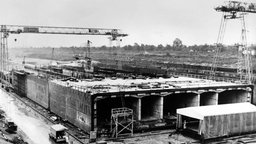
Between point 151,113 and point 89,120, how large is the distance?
1138 cm

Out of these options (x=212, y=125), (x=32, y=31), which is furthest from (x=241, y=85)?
(x=32, y=31)

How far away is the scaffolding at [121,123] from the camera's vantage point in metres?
36.7

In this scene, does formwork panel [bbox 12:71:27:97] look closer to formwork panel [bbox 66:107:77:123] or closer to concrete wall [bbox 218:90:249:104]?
formwork panel [bbox 66:107:77:123]

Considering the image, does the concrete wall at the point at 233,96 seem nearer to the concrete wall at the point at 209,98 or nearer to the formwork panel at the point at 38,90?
the concrete wall at the point at 209,98

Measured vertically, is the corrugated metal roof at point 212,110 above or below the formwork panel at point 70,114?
above

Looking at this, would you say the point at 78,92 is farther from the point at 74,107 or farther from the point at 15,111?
the point at 15,111

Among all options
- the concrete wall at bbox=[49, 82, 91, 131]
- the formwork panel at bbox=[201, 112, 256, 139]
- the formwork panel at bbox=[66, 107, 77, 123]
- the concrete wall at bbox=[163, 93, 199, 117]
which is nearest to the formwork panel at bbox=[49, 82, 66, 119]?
the concrete wall at bbox=[49, 82, 91, 131]

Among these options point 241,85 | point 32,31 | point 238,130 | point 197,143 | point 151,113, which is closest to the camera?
point 197,143

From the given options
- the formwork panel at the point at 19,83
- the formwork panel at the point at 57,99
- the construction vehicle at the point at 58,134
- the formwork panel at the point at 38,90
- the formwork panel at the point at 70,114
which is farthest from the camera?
the formwork panel at the point at 19,83

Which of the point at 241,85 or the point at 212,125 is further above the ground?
the point at 241,85

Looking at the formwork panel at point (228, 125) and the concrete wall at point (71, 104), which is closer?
the formwork panel at point (228, 125)

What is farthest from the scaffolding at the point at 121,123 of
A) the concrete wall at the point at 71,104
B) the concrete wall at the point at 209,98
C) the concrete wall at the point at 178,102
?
the concrete wall at the point at 209,98

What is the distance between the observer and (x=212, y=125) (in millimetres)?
36344

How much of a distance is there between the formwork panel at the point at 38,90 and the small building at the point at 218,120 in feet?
86.1
